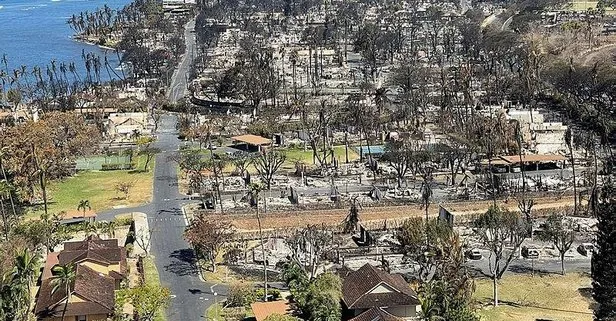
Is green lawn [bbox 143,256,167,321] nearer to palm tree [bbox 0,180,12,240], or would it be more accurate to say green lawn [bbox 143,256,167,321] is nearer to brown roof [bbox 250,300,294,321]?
brown roof [bbox 250,300,294,321]

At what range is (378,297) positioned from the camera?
3350 cm

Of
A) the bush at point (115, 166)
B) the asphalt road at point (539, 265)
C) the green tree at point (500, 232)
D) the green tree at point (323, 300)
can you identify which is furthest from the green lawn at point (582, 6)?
the green tree at point (323, 300)

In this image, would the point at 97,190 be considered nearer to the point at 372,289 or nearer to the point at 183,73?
the point at 372,289

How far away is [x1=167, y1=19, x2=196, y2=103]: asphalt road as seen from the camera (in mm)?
96875

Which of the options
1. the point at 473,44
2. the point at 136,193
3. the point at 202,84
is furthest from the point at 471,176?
the point at 473,44

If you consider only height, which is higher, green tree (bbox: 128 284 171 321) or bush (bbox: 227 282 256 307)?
green tree (bbox: 128 284 171 321)

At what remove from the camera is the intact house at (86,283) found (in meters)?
33.3

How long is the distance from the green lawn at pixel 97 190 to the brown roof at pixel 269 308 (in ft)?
68.6

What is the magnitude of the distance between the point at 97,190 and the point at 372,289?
28.7 meters

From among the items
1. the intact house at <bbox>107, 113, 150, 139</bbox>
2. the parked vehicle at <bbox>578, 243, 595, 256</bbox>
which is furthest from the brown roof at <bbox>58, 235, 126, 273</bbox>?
the intact house at <bbox>107, 113, 150, 139</bbox>

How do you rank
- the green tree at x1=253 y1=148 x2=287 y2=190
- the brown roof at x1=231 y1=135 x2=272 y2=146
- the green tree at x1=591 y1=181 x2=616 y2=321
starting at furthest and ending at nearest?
the brown roof at x1=231 y1=135 x2=272 y2=146
the green tree at x1=253 y1=148 x2=287 y2=190
the green tree at x1=591 y1=181 x2=616 y2=321

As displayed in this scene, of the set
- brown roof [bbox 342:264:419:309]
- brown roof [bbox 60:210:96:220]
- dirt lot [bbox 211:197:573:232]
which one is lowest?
dirt lot [bbox 211:197:573:232]

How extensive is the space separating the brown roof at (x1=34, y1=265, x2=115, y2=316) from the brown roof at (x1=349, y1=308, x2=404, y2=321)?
10.2 meters

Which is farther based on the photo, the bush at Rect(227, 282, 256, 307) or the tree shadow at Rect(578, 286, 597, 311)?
the tree shadow at Rect(578, 286, 597, 311)
